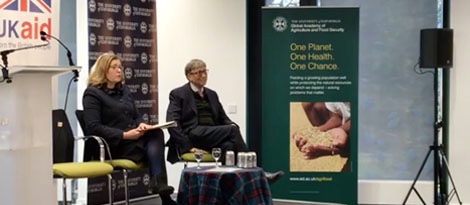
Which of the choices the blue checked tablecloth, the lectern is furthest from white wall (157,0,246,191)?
the lectern

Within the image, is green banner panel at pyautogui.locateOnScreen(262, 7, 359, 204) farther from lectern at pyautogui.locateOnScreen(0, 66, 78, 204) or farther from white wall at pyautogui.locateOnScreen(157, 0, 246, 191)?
lectern at pyautogui.locateOnScreen(0, 66, 78, 204)

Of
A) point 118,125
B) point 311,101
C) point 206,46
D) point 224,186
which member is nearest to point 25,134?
point 224,186

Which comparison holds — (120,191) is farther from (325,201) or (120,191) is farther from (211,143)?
(325,201)

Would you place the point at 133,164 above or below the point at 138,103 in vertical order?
below

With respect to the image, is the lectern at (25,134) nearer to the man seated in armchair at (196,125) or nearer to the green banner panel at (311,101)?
the man seated in armchair at (196,125)

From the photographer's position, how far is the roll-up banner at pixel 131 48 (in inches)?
232

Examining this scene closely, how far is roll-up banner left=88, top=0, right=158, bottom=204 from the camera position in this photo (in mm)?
5895

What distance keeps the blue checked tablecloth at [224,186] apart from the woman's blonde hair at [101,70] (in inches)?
45.0

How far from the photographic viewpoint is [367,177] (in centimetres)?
677

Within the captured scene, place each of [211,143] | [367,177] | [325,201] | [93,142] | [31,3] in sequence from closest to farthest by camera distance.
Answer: [31,3]
[93,142]
[211,143]
[325,201]
[367,177]

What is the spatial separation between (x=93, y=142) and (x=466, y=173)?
3.65 metres

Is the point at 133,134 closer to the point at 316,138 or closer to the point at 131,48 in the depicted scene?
the point at 131,48

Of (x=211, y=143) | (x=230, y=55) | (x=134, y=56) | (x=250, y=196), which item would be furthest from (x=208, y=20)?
(x=250, y=196)

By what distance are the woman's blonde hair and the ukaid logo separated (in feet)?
1.94
